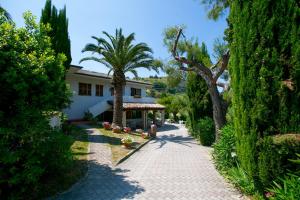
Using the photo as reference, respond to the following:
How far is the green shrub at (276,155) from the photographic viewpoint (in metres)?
6.07

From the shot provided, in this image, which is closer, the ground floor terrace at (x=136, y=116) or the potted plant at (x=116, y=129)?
the potted plant at (x=116, y=129)

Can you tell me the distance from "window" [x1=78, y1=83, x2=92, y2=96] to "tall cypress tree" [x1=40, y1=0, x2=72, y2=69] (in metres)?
9.13

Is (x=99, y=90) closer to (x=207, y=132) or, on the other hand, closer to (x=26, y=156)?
(x=207, y=132)

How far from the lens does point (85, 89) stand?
2928 cm

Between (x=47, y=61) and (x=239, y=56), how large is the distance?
19.4ft

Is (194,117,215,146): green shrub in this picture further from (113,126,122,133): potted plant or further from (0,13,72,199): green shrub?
(0,13,72,199): green shrub

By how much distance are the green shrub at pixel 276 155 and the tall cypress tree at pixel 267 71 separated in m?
0.21

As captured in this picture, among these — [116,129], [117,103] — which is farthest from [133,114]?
[116,129]

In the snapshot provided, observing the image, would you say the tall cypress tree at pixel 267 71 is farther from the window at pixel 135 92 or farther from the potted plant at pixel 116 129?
the window at pixel 135 92

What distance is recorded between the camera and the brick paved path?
8.06 m

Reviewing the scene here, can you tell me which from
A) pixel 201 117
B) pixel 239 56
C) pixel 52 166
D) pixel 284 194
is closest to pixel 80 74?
pixel 201 117

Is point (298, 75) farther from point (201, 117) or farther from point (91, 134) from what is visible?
point (91, 134)

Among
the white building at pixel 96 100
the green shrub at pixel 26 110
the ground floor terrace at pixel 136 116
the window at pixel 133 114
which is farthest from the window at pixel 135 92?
the green shrub at pixel 26 110

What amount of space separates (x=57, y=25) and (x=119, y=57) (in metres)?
6.32
